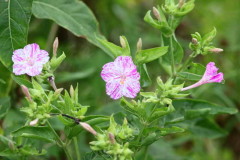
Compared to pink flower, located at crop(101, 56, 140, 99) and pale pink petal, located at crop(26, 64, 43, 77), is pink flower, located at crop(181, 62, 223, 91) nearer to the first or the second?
pink flower, located at crop(101, 56, 140, 99)

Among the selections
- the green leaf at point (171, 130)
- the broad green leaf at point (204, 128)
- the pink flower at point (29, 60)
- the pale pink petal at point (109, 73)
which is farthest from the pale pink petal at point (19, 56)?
the broad green leaf at point (204, 128)

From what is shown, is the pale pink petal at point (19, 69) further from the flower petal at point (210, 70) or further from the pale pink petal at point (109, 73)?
the flower petal at point (210, 70)

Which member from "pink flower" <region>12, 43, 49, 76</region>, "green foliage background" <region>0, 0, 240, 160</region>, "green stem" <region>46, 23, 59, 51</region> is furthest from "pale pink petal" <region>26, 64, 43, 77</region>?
"green stem" <region>46, 23, 59, 51</region>

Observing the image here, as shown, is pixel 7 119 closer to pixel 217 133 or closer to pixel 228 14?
pixel 217 133

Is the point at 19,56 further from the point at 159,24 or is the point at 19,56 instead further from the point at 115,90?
the point at 159,24

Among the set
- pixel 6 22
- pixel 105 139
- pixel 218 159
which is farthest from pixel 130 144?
pixel 218 159

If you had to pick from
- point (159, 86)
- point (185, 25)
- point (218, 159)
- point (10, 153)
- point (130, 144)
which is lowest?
point (218, 159)
